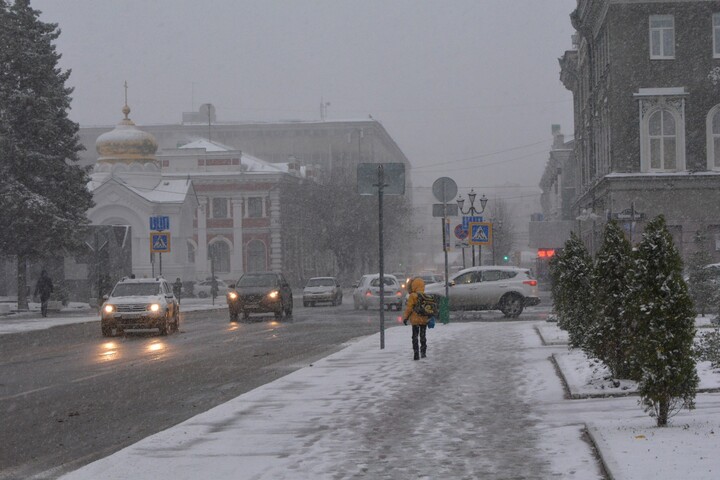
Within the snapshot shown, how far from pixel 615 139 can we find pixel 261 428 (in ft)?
118

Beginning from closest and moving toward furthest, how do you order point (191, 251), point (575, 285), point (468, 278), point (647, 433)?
point (647, 433), point (575, 285), point (468, 278), point (191, 251)

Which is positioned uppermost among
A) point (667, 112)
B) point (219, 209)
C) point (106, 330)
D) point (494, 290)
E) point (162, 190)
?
point (667, 112)

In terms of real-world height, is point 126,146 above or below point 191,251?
above

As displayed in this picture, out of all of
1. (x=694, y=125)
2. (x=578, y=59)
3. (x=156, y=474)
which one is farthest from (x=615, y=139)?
(x=156, y=474)

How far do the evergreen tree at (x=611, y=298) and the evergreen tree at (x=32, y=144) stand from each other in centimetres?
3646

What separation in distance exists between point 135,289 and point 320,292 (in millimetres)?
23182

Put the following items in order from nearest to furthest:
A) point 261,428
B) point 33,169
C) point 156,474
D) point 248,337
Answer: point 156,474
point 261,428
point 248,337
point 33,169

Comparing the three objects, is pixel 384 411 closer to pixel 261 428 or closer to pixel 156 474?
pixel 261 428

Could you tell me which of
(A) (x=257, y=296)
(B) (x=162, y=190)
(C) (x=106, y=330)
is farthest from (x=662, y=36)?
(B) (x=162, y=190)

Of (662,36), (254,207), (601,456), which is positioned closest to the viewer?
(601,456)

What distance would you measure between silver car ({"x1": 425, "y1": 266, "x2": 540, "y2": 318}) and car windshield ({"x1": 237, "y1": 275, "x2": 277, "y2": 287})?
A: 18.7 ft

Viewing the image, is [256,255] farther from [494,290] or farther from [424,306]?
[424,306]

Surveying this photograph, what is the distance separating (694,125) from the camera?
43.9 metres

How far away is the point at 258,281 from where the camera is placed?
123 feet
